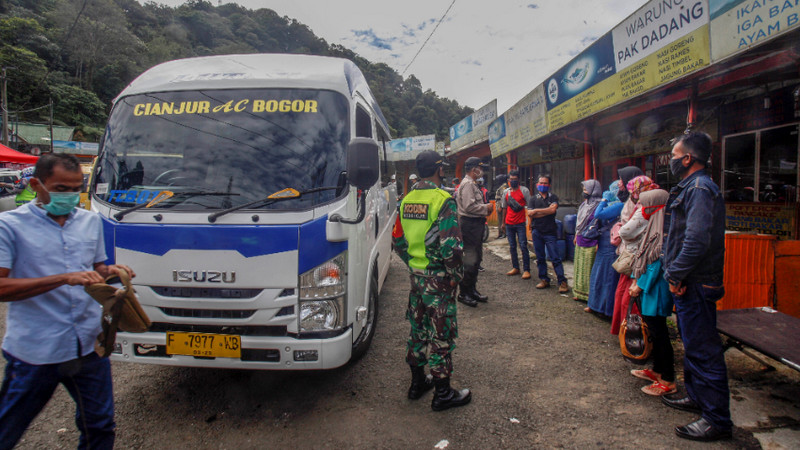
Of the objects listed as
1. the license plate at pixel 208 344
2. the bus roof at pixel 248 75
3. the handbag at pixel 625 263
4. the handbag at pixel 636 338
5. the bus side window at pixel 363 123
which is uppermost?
the bus roof at pixel 248 75

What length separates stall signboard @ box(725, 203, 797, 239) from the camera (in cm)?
480

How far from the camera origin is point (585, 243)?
16.3ft

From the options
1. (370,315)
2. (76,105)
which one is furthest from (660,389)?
(76,105)

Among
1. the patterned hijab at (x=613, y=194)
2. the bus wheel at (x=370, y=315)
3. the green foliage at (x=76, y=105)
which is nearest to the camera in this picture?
the bus wheel at (x=370, y=315)

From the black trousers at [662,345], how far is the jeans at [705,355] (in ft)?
1.25

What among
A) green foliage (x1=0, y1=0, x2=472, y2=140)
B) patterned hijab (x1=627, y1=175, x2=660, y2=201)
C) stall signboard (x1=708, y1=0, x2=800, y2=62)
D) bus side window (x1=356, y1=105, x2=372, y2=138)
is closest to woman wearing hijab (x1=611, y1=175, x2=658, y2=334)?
patterned hijab (x1=627, y1=175, x2=660, y2=201)

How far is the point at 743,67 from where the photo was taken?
424cm

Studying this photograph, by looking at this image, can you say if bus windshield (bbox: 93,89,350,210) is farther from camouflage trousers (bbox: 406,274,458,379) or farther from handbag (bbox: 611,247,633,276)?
handbag (bbox: 611,247,633,276)

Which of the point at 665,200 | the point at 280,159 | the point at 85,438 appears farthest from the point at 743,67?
the point at 85,438

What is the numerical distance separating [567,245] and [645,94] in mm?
3460

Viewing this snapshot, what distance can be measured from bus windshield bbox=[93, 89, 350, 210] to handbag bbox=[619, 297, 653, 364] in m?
2.54

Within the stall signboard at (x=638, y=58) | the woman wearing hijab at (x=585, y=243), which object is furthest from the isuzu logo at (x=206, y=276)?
the stall signboard at (x=638, y=58)

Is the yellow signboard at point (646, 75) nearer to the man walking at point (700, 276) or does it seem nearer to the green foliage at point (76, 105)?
the man walking at point (700, 276)

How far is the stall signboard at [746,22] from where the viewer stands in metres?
3.03
